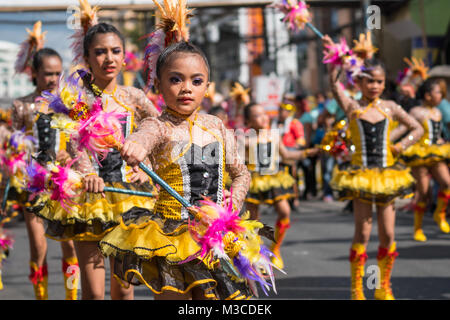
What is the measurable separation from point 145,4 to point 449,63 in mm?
9935

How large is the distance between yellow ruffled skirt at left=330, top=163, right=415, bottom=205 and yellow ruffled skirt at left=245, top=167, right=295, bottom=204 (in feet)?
5.07

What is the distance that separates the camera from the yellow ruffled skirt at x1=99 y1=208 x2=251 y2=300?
3.74 metres

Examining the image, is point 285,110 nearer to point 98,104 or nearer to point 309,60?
point 98,104

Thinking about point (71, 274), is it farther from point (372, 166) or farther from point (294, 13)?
point (294, 13)

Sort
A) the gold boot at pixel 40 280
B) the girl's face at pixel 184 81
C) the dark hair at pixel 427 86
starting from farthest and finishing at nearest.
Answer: the dark hair at pixel 427 86
the gold boot at pixel 40 280
the girl's face at pixel 184 81

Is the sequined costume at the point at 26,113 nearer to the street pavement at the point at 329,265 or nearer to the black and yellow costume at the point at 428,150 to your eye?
the street pavement at the point at 329,265

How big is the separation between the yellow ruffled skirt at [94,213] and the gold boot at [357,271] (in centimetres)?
230

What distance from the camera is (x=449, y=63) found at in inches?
746

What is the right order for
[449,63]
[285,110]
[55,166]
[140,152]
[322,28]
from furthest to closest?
[322,28], [449,63], [285,110], [55,166], [140,152]

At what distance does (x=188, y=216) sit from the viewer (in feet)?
12.9

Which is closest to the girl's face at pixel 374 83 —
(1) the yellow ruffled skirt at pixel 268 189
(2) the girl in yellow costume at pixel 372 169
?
(2) the girl in yellow costume at pixel 372 169

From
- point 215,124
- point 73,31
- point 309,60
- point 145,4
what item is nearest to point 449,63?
point 145,4

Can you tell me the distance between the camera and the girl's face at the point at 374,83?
22.8 feet

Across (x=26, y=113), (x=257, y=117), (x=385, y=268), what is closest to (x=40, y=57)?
(x=26, y=113)
